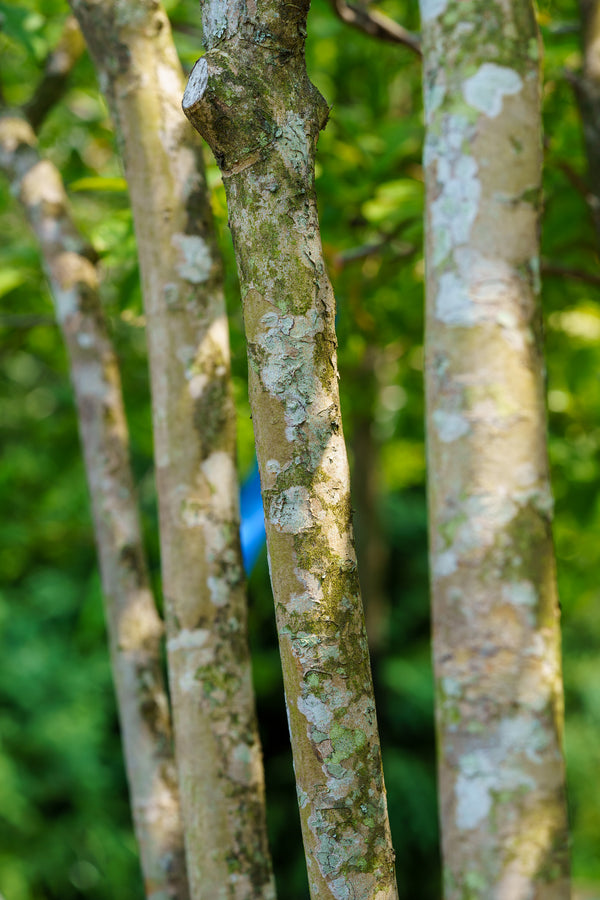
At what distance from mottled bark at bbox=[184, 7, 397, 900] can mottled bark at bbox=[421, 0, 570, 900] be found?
11.5 inches

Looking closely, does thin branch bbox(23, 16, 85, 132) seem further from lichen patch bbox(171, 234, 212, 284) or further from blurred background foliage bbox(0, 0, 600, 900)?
lichen patch bbox(171, 234, 212, 284)

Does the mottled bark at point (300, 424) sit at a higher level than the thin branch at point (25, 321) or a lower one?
lower

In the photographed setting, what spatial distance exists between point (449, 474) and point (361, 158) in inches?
56.6

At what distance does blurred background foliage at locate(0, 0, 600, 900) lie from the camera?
2113 mm

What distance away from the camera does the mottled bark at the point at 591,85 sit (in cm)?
157

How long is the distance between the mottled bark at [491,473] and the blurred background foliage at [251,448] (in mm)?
665

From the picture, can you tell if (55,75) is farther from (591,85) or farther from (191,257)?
(591,85)

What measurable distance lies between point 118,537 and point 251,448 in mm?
958

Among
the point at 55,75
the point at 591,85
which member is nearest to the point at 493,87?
the point at 591,85

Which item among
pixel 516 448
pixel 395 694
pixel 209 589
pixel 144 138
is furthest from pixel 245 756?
pixel 395 694

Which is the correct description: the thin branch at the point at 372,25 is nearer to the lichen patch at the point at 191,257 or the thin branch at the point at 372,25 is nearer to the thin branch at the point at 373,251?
the thin branch at the point at 373,251

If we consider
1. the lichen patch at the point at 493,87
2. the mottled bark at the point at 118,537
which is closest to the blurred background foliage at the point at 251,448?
the mottled bark at the point at 118,537

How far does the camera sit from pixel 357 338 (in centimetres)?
265

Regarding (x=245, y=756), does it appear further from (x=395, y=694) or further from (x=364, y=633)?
(x=395, y=694)
